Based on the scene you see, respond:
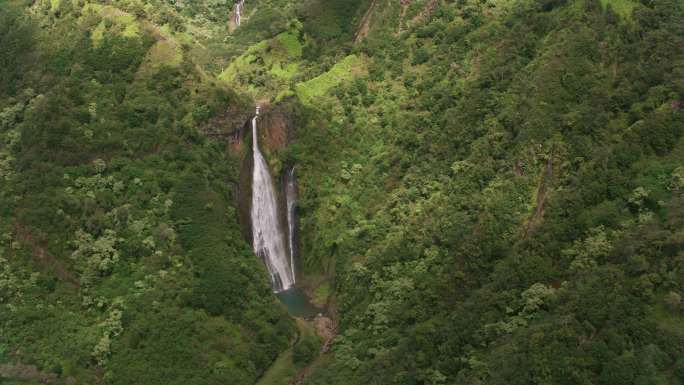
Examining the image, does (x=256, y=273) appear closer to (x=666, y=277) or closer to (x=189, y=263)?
(x=189, y=263)

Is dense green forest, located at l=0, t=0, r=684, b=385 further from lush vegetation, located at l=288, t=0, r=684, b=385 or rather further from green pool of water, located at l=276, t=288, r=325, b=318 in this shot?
green pool of water, located at l=276, t=288, r=325, b=318

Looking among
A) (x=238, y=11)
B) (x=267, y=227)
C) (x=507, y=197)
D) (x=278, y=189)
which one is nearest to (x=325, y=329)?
(x=267, y=227)

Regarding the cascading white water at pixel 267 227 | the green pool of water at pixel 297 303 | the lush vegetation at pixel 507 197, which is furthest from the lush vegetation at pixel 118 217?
the lush vegetation at pixel 507 197

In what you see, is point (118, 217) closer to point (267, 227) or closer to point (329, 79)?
point (267, 227)

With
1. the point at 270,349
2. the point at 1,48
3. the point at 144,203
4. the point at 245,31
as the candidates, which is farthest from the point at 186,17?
the point at 270,349

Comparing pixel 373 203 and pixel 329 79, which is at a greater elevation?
pixel 329 79

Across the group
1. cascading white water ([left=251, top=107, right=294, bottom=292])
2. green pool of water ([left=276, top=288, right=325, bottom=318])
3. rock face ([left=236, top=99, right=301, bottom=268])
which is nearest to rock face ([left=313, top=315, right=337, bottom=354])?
green pool of water ([left=276, top=288, right=325, bottom=318])

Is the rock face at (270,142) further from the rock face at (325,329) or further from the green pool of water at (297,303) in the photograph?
the rock face at (325,329)
